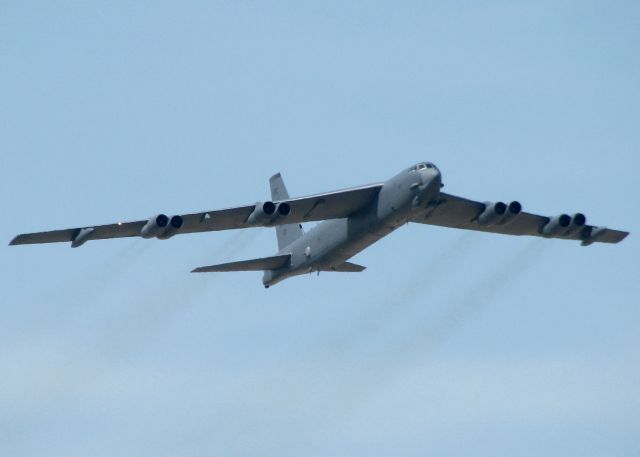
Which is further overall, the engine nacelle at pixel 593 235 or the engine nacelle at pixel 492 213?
the engine nacelle at pixel 593 235

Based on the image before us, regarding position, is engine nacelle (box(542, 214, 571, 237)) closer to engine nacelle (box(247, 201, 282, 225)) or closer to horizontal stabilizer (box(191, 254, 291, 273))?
horizontal stabilizer (box(191, 254, 291, 273))

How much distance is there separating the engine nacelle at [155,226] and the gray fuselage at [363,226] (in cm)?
712

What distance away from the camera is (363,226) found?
49.1 metres

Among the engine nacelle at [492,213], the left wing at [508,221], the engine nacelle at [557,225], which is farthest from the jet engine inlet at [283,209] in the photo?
the engine nacelle at [557,225]

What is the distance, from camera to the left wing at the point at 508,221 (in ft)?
167

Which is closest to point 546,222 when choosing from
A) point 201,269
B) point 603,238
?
point 603,238

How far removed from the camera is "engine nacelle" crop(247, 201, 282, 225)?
151ft

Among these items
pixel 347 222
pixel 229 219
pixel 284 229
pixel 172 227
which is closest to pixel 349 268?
pixel 347 222

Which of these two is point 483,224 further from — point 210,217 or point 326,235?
point 210,217

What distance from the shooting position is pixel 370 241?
163 ft

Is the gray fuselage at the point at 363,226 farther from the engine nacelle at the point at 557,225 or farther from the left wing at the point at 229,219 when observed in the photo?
the engine nacelle at the point at 557,225

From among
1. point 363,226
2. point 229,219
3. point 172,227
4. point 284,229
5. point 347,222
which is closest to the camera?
point 172,227

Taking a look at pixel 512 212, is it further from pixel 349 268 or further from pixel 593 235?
pixel 349 268

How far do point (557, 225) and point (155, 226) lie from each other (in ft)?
54.3
